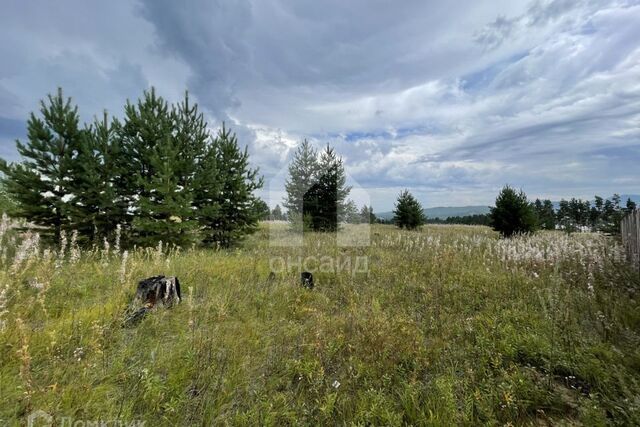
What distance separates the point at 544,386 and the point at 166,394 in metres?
4.08

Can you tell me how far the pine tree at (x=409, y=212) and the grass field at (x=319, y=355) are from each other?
69.6 ft

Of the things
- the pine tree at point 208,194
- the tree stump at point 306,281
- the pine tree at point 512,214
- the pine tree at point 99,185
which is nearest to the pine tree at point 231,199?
the pine tree at point 208,194

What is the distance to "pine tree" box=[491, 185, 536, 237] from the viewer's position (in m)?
17.4

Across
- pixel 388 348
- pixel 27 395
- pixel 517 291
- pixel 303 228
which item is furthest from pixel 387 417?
pixel 303 228

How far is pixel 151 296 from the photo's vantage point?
4570 millimetres

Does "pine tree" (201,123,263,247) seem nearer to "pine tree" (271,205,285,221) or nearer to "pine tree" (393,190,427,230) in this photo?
"pine tree" (271,205,285,221)

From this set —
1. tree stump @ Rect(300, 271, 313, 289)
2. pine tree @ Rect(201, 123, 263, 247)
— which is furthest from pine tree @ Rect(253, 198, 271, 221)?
tree stump @ Rect(300, 271, 313, 289)

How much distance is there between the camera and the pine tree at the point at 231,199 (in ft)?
42.5

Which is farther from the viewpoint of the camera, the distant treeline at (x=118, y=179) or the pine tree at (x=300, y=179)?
the pine tree at (x=300, y=179)

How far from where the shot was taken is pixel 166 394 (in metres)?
2.78

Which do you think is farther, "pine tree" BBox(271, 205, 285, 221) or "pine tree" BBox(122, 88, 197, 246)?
"pine tree" BBox(271, 205, 285, 221)

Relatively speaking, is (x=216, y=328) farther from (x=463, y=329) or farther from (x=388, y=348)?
(x=463, y=329)

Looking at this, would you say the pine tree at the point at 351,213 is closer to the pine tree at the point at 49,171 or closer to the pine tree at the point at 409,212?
the pine tree at the point at 409,212

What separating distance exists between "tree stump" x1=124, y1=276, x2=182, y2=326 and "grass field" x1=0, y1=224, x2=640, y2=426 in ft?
0.57
